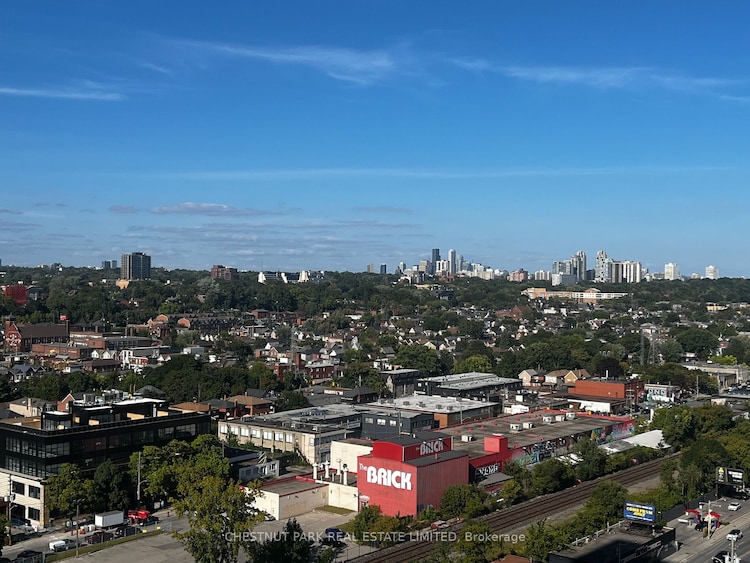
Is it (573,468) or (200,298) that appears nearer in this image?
(573,468)

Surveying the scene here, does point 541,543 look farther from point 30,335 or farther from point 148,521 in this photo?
point 30,335

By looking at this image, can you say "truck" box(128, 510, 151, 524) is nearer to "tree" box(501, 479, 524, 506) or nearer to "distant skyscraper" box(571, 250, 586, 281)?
"tree" box(501, 479, 524, 506)

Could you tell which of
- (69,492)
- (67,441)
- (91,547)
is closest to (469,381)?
(67,441)

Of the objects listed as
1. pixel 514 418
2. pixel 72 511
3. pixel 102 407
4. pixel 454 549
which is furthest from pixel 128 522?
pixel 514 418

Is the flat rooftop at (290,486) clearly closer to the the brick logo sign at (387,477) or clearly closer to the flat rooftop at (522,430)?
the the brick logo sign at (387,477)

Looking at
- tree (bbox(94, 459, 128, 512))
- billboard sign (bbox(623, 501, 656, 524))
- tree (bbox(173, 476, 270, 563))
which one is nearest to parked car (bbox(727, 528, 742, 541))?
billboard sign (bbox(623, 501, 656, 524))

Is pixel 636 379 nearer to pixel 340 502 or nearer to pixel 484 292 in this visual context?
pixel 340 502

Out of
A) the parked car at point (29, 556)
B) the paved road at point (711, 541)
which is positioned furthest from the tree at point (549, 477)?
the parked car at point (29, 556)
